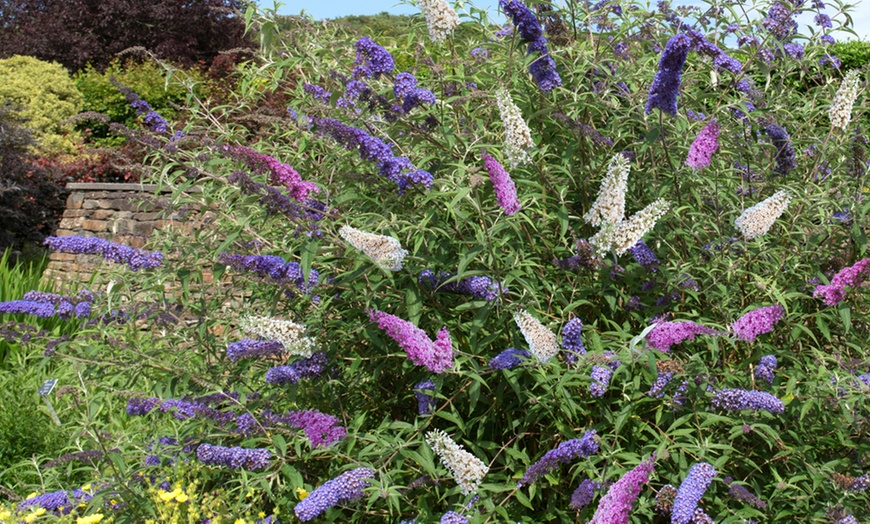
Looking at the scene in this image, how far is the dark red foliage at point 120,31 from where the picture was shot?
19.5 m

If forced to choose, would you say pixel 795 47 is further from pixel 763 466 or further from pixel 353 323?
pixel 353 323

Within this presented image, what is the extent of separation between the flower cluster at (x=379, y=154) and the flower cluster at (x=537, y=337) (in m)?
0.59

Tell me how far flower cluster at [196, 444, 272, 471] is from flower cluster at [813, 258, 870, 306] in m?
2.01

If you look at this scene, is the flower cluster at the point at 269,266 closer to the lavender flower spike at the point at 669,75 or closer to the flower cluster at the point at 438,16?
the flower cluster at the point at 438,16

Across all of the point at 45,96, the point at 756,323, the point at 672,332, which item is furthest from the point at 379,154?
the point at 45,96

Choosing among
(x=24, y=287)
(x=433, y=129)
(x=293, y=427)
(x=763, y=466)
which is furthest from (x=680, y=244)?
(x=24, y=287)

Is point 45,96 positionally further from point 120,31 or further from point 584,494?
point 584,494

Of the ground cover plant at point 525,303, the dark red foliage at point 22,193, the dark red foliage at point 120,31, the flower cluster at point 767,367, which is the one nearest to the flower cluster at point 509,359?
the ground cover plant at point 525,303

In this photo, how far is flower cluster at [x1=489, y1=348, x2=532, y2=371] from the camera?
2.69 metres

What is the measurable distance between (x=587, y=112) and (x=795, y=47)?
1.15 metres

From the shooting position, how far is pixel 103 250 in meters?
3.26

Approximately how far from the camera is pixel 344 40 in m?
4.02

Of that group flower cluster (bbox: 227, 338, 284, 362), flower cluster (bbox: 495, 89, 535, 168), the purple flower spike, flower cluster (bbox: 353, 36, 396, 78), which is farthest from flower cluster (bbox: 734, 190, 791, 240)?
flower cluster (bbox: 227, 338, 284, 362)

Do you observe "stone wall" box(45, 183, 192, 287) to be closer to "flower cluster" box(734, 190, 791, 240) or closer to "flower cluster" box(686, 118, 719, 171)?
"flower cluster" box(686, 118, 719, 171)
